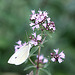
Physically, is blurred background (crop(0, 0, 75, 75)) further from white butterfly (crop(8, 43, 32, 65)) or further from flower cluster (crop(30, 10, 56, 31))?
flower cluster (crop(30, 10, 56, 31))

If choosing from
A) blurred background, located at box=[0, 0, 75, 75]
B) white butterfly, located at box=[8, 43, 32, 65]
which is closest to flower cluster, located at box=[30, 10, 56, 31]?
white butterfly, located at box=[8, 43, 32, 65]

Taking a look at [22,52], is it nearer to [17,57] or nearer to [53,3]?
[17,57]

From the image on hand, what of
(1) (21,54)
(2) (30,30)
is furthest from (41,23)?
(2) (30,30)

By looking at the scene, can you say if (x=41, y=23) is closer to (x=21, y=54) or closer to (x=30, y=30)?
(x=21, y=54)

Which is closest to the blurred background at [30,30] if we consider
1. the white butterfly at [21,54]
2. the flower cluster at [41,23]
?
the white butterfly at [21,54]

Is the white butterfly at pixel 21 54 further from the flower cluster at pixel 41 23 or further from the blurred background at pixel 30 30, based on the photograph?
the blurred background at pixel 30 30

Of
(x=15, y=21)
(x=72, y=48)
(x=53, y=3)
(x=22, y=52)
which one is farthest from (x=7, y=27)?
(x=22, y=52)
